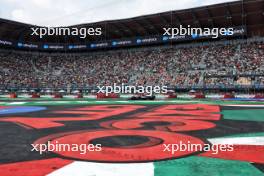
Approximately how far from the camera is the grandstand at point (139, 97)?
7.15 m

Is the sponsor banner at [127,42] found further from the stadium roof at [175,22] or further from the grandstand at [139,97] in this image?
the stadium roof at [175,22]

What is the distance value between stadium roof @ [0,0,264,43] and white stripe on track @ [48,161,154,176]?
4192 centimetres

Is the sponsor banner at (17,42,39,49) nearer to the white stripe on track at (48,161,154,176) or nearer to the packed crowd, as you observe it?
the packed crowd

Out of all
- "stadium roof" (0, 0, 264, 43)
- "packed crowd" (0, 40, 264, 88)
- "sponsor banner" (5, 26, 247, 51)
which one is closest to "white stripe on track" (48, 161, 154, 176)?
"packed crowd" (0, 40, 264, 88)

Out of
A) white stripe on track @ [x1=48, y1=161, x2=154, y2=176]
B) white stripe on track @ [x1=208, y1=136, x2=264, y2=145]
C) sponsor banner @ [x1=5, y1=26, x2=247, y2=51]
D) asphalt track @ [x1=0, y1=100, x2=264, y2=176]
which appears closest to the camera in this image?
white stripe on track @ [x1=48, y1=161, x2=154, y2=176]

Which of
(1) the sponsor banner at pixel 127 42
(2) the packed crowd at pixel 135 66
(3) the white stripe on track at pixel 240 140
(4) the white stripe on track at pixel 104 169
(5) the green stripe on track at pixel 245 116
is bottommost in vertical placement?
(4) the white stripe on track at pixel 104 169

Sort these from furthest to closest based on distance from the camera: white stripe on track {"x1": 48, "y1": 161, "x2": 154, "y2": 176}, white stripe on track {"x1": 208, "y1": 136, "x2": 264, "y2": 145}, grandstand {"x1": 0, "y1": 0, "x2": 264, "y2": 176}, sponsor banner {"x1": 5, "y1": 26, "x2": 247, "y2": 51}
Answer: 1. sponsor banner {"x1": 5, "y1": 26, "x2": 247, "y2": 51}
2. white stripe on track {"x1": 208, "y1": 136, "x2": 264, "y2": 145}
3. grandstand {"x1": 0, "y1": 0, "x2": 264, "y2": 176}
4. white stripe on track {"x1": 48, "y1": 161, "x2": 154, "y2": 176}

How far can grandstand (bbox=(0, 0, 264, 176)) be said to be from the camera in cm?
715

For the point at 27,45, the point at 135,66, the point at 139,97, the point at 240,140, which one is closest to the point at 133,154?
the point at 240,140

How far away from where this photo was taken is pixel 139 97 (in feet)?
114

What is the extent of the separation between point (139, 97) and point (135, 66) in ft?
75.2

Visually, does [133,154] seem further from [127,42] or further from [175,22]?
[127,42]

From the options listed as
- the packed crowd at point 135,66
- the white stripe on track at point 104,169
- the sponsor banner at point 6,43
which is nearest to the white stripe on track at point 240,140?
the white stripe on track at point 104,169

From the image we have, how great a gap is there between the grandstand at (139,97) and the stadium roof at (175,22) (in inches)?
6.8
